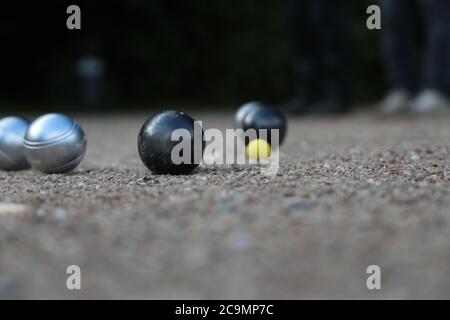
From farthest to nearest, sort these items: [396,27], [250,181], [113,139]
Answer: [396,27] → [113,139] → [250,181]

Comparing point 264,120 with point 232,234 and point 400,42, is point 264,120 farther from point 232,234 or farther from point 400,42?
point 400,42

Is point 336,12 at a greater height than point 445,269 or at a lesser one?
greater

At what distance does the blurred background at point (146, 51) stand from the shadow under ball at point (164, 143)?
8.63 meters

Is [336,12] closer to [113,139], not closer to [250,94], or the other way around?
[113,139]

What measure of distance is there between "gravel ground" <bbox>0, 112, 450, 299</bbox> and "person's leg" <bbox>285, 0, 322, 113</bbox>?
5523mm

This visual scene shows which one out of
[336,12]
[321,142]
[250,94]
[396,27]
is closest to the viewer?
[321,142]

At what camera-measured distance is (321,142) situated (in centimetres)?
604

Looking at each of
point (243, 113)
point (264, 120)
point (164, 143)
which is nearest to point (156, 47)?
point (243, 113)

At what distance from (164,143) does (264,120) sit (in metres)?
1.50

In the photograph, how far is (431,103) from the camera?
8.21 meters

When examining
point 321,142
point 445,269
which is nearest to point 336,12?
point 321,142

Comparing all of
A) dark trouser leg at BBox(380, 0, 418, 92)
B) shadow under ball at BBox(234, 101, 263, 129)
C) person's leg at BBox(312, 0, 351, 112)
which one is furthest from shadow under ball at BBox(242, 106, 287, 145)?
person's leg at BBox(312, 0, 351, 112)

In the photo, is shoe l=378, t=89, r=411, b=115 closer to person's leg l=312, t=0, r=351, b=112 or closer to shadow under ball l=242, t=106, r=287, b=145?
person's leg l=312, t=0, r=351, b=112

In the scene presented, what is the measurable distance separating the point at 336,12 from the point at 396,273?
7.25m
